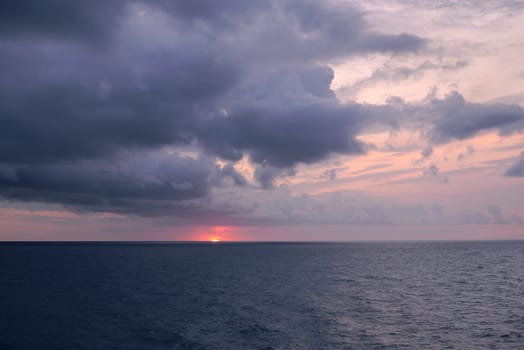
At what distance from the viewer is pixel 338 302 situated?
2805 inches

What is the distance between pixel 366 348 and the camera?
44250 mm

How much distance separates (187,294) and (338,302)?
30.1 meters

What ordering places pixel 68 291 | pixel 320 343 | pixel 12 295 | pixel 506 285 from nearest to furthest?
pixel 320 343 → pixel 12 295 → pixel 68 291 → pixel 506 285

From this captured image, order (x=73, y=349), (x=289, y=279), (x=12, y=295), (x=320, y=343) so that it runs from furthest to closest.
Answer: (x=289, y=279) → (x=12, y=295) → (x=320, y=343) → (x=73, y=349)

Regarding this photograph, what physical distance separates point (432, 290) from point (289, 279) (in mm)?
35607

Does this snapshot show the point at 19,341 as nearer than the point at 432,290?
Yes

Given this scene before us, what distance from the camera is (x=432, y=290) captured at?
8769 centimetres

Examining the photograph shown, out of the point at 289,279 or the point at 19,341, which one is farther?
the point at 289,279

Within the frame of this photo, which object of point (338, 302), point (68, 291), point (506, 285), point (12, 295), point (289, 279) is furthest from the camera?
point (289, 279)

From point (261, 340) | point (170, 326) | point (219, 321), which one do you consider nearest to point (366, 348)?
point (261, 340)

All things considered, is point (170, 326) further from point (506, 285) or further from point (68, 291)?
point (506, 285)

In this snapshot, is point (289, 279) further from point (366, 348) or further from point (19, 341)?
point (19, 341)

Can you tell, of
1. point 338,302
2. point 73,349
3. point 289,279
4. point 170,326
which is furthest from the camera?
point 289,279

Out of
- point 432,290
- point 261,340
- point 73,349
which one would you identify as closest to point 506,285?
point 432,290
